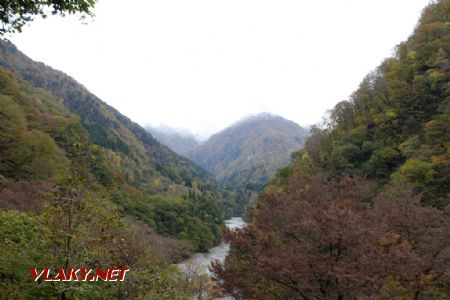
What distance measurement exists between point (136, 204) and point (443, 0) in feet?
228

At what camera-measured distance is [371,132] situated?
→ 43.5m

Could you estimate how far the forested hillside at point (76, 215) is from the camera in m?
7.20

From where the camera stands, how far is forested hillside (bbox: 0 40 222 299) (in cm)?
720

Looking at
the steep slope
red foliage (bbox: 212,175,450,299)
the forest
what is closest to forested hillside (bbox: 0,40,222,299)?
the forest

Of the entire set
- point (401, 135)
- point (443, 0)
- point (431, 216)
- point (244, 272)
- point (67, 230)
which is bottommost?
point (244, 272)

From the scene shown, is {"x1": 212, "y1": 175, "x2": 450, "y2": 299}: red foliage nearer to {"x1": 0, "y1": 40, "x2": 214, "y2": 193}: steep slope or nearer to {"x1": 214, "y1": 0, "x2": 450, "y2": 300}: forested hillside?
{"x1": 214, "y1": 0, "x2": 450, "y2": 300}: forested hillside

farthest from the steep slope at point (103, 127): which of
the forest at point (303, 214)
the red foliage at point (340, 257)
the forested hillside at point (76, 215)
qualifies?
the red foliage at point (340, 257)

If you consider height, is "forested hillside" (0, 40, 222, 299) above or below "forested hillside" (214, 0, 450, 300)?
below

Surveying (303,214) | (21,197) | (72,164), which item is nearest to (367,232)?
(303,214)

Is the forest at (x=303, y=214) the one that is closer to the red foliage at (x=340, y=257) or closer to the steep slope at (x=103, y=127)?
the red foliage at (x=340, y=257)

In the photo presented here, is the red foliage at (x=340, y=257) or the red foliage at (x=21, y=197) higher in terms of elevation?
the red foliage at (x=340, y=257)

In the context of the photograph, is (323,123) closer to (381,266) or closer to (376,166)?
(376,166)

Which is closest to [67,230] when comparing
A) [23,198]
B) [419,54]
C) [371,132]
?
[23,198]

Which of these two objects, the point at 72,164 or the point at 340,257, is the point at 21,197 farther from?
the point at 340,257
